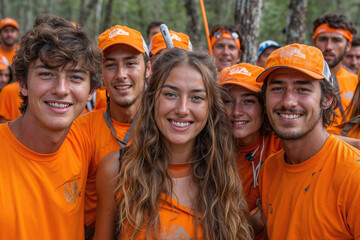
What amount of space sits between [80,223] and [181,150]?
1174mm

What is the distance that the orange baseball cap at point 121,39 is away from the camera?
4887mm

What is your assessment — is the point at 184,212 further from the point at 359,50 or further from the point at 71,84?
the point at 359,50

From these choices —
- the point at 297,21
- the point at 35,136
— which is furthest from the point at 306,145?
the point at 297,21

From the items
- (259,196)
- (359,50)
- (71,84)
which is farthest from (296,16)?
(71,84)

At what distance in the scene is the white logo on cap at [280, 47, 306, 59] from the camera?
3555 mm

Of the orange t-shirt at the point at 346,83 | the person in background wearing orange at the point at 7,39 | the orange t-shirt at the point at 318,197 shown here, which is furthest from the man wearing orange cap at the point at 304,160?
the person in background wearing orange at the point at 7,39

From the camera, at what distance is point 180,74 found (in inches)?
139

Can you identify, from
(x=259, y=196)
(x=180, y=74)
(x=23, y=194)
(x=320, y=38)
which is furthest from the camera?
(x=320, y=38)

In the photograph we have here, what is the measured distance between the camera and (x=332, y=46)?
25.3 feet

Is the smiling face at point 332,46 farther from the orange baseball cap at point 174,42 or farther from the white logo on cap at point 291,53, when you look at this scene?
the white logo on cap at point 291,53

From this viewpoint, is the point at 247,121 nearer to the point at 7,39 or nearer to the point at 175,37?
the point at 175,37

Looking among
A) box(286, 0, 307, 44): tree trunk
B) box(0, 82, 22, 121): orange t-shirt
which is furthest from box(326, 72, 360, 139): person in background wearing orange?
box(0, 82, 22, 121): orange t-shirt

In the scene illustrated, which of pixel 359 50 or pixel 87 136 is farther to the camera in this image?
pixel 359 50

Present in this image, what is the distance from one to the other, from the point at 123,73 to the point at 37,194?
214 cm
